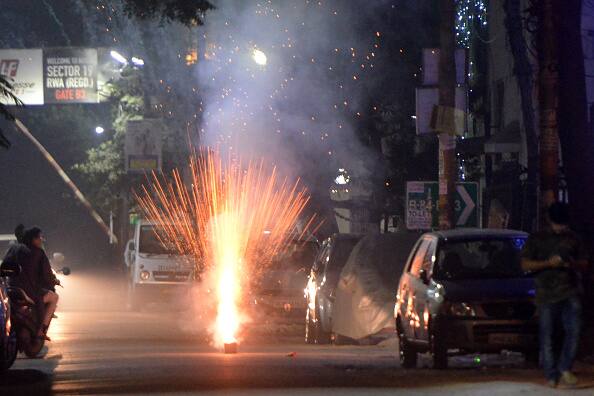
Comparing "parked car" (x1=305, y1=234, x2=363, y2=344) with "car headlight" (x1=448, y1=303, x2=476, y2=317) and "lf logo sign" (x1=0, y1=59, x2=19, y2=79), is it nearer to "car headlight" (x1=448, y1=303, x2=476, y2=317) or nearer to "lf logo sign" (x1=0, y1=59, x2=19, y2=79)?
"car headlight" (x1=448, y1=303, x2=476, y2=317)

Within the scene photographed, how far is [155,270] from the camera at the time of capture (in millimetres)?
30812

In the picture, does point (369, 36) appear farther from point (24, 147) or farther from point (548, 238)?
point (24, 147)

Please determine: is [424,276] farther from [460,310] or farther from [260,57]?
[260,57]

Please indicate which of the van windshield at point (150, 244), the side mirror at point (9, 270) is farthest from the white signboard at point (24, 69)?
the side mirror at point (9, 270)

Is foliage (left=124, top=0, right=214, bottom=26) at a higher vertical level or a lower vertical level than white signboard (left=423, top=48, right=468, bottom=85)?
higher

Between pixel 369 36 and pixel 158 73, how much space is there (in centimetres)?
1128

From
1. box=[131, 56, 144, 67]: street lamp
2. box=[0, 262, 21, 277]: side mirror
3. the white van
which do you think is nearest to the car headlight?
box=[0, 262, 21, 277]: side mirror

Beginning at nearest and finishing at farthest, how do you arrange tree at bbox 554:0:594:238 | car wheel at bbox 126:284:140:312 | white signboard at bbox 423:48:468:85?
tree at bbox 554:0:594:238 < white signboard at bbox 423:48:468:85 < car wheel at bbox 126:284:140:312

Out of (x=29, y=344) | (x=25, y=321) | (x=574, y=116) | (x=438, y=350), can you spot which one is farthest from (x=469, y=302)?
(x=29, y=344)

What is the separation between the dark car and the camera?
537 inches

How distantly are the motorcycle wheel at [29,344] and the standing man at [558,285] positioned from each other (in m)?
7.37

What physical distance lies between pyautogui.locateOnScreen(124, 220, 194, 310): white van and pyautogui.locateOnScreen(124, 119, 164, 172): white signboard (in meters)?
8.99

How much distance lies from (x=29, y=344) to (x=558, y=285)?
7908 mm

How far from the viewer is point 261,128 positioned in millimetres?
34562
